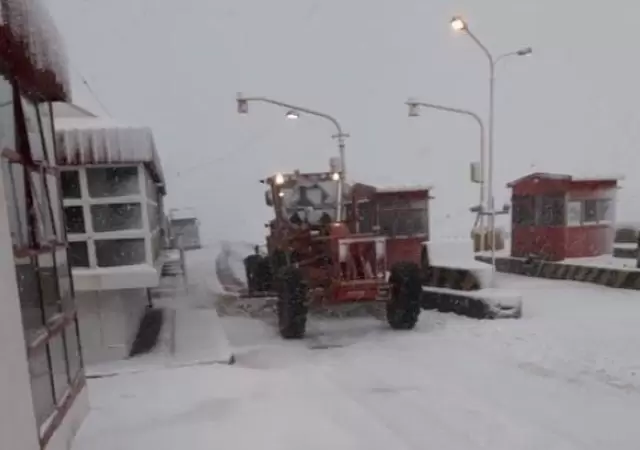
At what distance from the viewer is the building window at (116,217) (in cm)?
650

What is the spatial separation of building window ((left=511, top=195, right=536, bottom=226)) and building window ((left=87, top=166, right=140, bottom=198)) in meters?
11.6

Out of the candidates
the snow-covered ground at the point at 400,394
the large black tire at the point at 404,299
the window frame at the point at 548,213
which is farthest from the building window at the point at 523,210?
the large black tire at the point at 404,299

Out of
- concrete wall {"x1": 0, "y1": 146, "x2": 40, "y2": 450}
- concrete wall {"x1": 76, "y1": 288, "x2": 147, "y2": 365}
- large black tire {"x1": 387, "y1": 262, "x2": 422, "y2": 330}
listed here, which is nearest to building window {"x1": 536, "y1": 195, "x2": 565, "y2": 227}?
large black tire {"x1": 387, "y1": 262, "x2": 422, "y2": 330}

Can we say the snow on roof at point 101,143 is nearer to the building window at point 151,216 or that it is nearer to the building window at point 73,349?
the building window at point 151,216

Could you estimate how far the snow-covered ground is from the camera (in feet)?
14.0

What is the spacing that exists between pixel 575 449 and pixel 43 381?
3.73m

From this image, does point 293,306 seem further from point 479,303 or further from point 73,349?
point 73,349

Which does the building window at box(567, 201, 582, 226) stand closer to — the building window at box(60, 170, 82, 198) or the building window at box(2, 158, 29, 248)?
the building window at box(60, 170, 82, 198)

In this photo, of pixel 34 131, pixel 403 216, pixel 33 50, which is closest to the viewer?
pixel 33 50

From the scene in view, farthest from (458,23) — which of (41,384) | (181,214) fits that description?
(181,214)

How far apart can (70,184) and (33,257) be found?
340 cm

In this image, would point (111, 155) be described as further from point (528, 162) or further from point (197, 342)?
point (528, 162)

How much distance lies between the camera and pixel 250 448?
386 cm

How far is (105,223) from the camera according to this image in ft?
21.5
